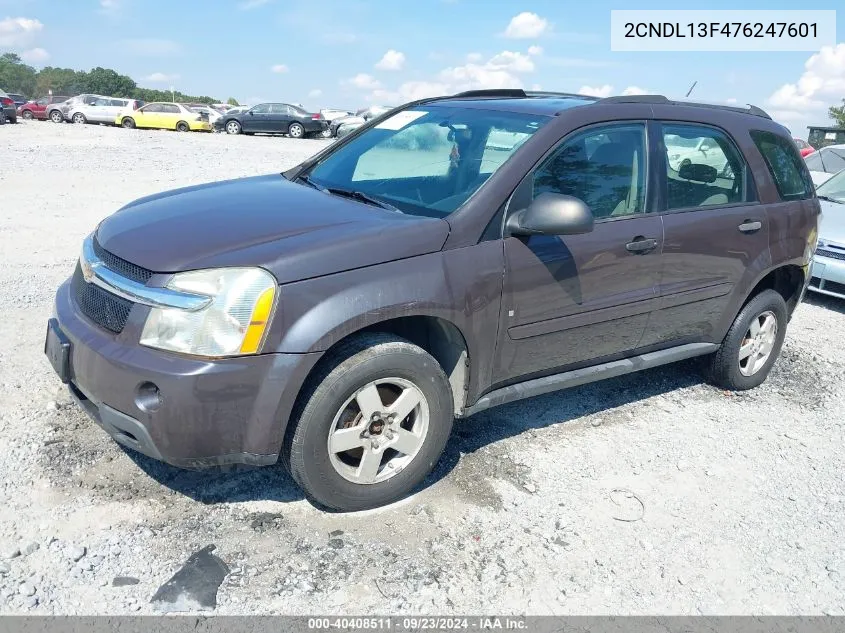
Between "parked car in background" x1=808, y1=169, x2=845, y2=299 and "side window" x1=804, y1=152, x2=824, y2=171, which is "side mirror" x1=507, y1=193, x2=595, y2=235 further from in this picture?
"side window" x1=804, y1=152, x2=824, y2=171

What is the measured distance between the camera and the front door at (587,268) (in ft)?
11.2

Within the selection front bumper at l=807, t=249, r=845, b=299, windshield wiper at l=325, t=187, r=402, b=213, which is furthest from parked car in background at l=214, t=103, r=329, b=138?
windshield wiper at l=325, t=187, r=402, b=213

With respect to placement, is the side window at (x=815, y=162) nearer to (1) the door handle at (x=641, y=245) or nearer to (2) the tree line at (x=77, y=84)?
(1) the door handle at (x=641, y=245)

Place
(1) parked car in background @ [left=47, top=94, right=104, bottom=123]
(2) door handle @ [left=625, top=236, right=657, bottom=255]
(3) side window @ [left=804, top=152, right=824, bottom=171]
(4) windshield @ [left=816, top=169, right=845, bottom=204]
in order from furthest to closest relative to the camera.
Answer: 1. (1) parked car in background @ [left=47, top=94, right=104, bottom=123]
2. (3) side window @ [left=804, top=152, right=824, bottom=171]
3. (4) windshield @ [left=816, top=169, right=845, bottom=204]
4. (2) door handle @ [left=625, top=236, right=657, bottom=255]

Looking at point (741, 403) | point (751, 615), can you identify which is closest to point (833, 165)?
point (741, 403)

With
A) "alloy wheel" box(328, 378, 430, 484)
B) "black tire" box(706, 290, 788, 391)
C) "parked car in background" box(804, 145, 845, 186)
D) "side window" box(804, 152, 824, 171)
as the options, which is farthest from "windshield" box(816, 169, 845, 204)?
"alloy wheel" box(328, 378, 430, 484)

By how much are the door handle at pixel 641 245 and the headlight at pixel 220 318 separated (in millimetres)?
1975

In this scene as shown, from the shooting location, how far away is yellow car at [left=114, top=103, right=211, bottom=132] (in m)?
30.2

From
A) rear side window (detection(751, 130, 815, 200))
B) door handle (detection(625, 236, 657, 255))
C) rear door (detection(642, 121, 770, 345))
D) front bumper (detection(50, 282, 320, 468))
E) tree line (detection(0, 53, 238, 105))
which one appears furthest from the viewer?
tree line (detection(0, 53, 238, 105))

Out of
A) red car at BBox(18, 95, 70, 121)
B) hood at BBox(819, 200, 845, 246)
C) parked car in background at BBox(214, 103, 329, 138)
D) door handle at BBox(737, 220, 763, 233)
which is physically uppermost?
A: red car at BBox(18, 95, 70, 121)

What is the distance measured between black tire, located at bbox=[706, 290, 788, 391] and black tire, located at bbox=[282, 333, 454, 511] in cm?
233

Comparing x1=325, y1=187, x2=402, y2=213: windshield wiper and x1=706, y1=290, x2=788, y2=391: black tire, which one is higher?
x1=325, y1=187, x2=402, y2=213: windshield wiper

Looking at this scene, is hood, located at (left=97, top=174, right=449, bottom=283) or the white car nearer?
hood, located at (left=97, top=174, right=449, bottom=283)

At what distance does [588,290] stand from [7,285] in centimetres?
488
